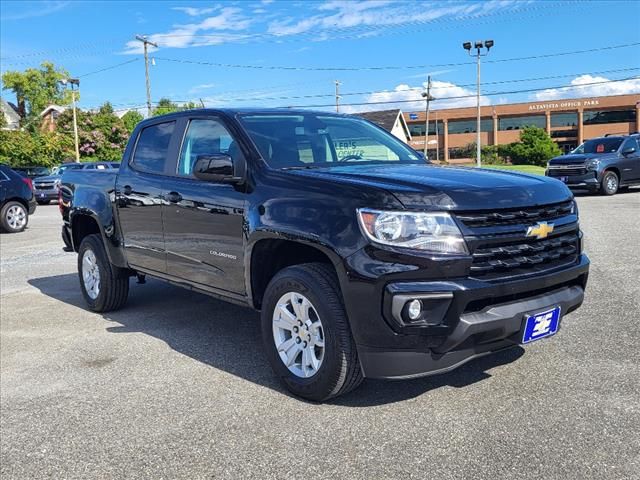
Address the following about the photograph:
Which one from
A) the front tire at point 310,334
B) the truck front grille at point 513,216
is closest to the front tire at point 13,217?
the front tire at point 310,334

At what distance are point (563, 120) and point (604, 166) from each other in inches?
2534

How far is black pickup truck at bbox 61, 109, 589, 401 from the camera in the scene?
131 inches

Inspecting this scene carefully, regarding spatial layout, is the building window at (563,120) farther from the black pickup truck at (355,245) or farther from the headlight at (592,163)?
the black pickup truck at (355,245)

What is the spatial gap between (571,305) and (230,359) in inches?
98.7

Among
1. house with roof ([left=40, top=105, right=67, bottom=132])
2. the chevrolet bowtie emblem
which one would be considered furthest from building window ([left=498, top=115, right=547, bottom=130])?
the chevrolet bowtie emblem

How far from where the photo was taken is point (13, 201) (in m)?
15.1

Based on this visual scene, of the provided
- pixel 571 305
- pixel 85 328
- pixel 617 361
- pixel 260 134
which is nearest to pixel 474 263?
pixel 571 305

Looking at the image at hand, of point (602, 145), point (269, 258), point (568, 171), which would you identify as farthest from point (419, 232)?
point (602, 145)

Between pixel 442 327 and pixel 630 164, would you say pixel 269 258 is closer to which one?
pixel 442 327

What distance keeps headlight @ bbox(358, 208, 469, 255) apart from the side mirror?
133 centimetres

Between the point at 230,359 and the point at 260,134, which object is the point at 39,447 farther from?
the point at 260,134

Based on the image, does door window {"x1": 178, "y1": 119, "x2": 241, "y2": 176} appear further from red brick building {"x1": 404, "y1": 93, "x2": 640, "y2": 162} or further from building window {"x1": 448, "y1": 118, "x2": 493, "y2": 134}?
building window {"x1": 448, "y1": 118, "x2": 493, "y2": 134}

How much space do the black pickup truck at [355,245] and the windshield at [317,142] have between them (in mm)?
17

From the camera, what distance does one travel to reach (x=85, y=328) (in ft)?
19.5
